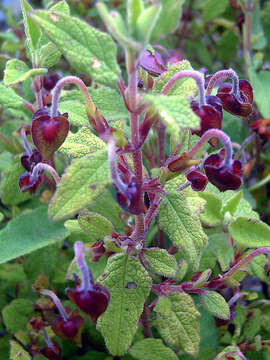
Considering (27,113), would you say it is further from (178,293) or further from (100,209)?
(178,293)

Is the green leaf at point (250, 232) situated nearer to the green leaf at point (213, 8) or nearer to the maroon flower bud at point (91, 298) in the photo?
the maroon flower bud at point (91, 298)

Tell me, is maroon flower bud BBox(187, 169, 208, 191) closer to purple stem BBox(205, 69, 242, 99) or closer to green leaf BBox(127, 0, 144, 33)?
purple stem BBox(205, 69, 242, 99)

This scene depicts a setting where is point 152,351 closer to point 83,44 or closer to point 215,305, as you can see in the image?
point 215,305

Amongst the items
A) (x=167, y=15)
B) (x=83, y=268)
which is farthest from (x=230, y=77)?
(x=83, y=268)

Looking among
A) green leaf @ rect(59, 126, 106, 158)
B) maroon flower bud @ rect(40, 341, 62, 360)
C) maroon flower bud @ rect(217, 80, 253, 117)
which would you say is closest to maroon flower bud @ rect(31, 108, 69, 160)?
green leaf @ rect(59, 126, 106, 158)

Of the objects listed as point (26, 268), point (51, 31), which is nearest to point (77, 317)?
point (26, 268)

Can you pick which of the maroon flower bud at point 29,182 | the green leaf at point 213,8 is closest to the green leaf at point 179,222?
the maroon flower bud at point 29,182

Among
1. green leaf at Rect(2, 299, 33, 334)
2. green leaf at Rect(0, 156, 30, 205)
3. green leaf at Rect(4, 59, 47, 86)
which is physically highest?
green leaf at Rect(4, 59, 47, 86)
